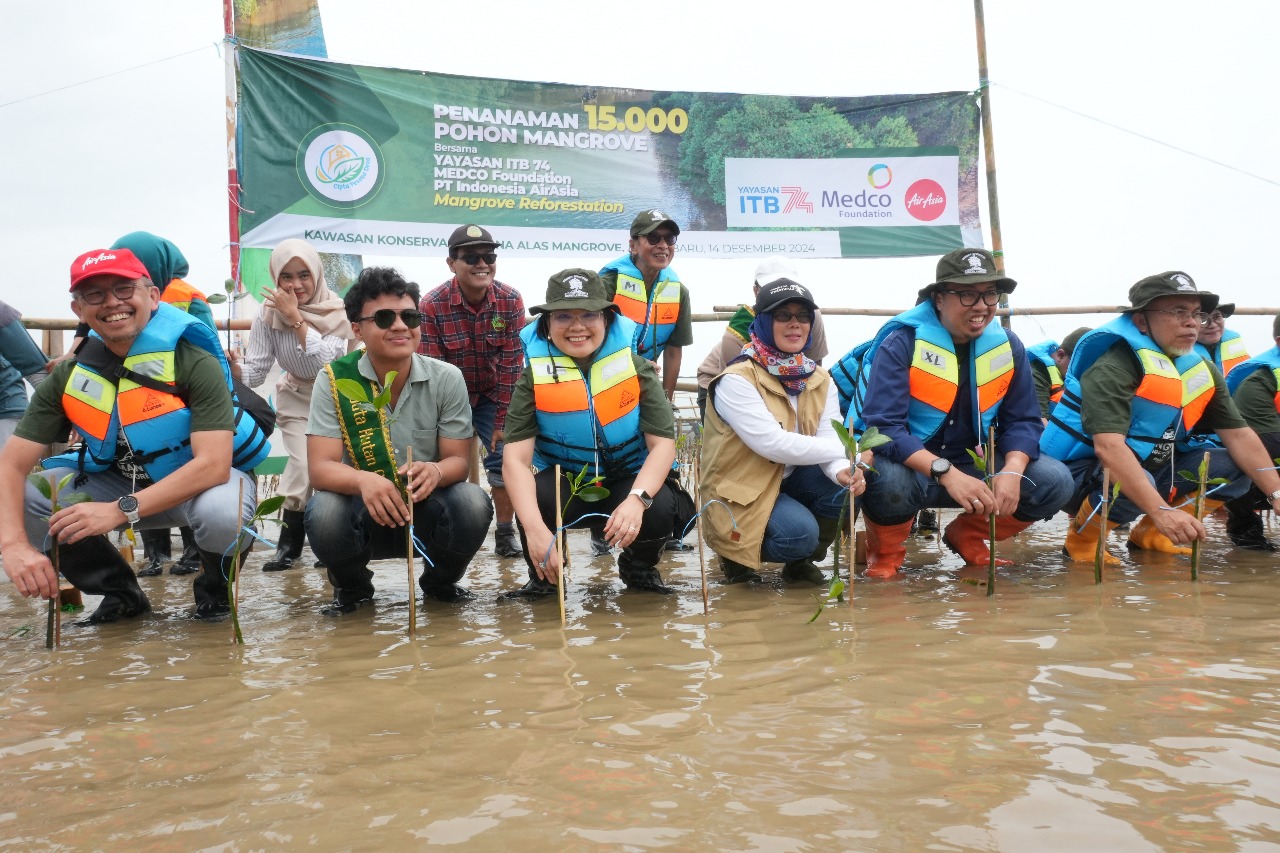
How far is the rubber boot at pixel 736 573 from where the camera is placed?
395cm

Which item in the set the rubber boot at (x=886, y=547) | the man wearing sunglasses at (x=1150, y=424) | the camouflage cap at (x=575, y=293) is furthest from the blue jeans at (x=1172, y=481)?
the camouflage cap at (x=575, y=293)

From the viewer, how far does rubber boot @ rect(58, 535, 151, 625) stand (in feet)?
11.5

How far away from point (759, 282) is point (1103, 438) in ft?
8.14

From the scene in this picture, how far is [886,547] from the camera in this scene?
4.00 m

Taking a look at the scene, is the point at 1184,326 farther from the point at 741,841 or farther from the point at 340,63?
the point at 340,63

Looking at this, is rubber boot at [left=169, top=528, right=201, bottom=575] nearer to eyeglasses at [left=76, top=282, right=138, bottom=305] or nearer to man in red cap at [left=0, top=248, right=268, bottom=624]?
man in red cap at [left=0, top=248, right=268, bottom=624]

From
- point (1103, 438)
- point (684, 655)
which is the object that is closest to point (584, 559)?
point (684, 655)

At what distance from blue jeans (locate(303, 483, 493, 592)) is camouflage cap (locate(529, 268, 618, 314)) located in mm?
754

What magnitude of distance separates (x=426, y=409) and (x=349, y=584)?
72 cm

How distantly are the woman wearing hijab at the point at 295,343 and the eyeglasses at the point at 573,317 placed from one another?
179 cm

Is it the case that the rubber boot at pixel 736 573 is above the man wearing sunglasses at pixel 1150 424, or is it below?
below

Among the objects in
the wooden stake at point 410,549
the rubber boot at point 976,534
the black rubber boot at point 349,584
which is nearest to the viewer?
the wooden stake at point 410,549

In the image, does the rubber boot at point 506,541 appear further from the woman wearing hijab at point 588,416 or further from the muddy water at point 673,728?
the muddy water at point 673,728

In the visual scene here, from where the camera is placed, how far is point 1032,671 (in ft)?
7.97
